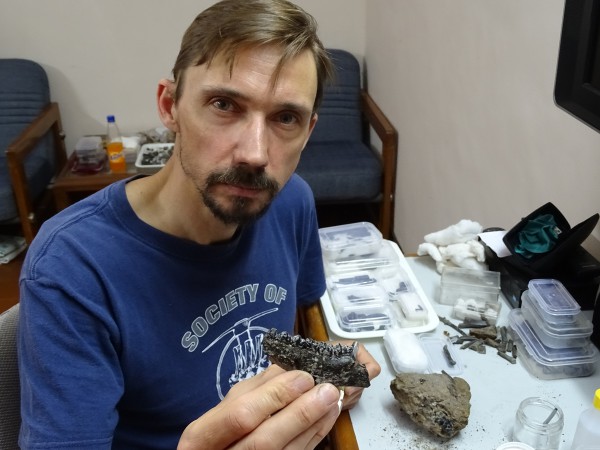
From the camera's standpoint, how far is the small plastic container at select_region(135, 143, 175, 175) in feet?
9.33

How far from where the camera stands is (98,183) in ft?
9.16

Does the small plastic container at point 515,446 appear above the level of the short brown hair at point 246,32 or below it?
below

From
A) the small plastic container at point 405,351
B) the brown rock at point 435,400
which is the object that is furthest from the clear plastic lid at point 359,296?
the brown rock at point 435,400

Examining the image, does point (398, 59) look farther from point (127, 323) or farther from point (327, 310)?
point (127, 323)

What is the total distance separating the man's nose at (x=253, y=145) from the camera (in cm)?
89

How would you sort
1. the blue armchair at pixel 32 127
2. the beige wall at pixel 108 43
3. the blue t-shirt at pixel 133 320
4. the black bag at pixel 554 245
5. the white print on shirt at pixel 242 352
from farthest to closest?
the beige wall at pixel 108 43 < the blue armchair at pixel 32 127 < the black bag at pixel 554 245 < the white print on shirt at pixel 242 352 < the blue t-shirt at pixel 133 320

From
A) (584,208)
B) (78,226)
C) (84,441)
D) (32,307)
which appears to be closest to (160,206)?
(78,226)

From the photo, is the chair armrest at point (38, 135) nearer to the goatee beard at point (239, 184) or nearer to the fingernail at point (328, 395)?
the goatee beard at point (239, 184)

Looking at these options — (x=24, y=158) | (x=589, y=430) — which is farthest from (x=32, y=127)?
(x=589, y=430)

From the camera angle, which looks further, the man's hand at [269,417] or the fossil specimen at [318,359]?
the fossil specimen at [318,359]

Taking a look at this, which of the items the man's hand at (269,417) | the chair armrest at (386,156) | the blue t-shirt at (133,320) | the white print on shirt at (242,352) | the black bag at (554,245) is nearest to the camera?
the man's hand at (269,417)

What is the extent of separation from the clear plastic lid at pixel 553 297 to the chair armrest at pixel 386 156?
5.20 ft

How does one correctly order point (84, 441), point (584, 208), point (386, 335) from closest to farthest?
point (84, 441) → point (386, 335) → point (584, 208)

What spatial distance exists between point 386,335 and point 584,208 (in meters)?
0.55
